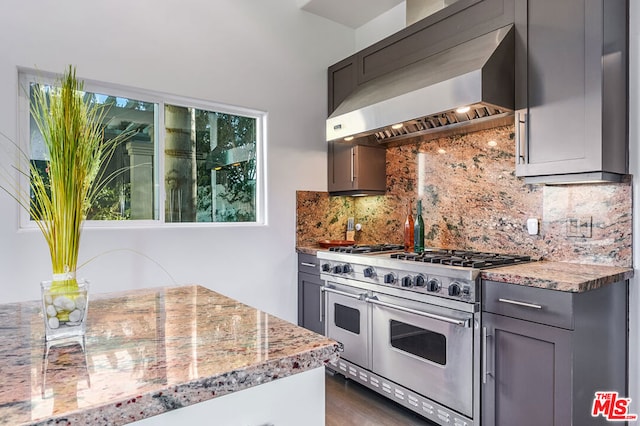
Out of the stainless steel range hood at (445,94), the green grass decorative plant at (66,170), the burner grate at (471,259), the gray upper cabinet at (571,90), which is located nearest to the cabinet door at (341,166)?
the stainless steel range hood at (445,94)

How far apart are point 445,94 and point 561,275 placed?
114cm

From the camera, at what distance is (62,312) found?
1.02 m

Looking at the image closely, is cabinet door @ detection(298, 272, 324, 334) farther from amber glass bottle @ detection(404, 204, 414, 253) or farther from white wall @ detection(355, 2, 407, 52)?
white wall @ detection(355, 2, 407, 52)

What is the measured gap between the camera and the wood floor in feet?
7.92

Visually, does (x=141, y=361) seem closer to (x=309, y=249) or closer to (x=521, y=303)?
(x=521, y=303)

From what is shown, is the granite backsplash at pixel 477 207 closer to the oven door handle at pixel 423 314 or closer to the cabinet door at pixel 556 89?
the cabinet door at pixel 556 89

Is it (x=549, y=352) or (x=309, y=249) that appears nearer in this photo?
(x=549, y=352)

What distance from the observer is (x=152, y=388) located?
72cm

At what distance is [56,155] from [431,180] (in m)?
2.71

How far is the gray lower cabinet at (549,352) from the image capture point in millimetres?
1756

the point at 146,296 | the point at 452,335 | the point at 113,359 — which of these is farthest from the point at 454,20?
the point at 113,359

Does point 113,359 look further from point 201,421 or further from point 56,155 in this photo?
point 56,155

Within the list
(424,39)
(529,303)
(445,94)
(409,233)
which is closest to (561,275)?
(529,303)

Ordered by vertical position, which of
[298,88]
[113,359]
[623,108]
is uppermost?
[298,88]
